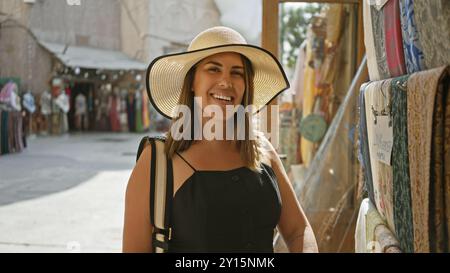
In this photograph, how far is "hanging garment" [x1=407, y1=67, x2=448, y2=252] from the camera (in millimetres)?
744

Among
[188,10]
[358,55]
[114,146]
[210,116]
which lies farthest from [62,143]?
[210,116]

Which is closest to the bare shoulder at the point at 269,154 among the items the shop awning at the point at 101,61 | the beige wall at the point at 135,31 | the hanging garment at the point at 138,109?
the beige wall at the point at 135,31

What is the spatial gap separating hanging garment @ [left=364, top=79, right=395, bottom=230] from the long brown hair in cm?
31

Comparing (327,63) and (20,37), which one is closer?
(327,63)

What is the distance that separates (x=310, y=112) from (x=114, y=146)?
7499 millimetres

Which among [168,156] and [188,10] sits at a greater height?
[188,10]

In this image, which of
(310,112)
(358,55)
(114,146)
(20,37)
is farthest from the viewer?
(114,146)

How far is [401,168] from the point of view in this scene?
36.9 inches

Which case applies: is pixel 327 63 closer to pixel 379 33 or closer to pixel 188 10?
pixel 188 10

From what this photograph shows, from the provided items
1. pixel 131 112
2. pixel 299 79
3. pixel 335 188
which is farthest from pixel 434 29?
pixel 131 112

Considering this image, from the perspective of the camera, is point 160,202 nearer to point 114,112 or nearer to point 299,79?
point 299,79

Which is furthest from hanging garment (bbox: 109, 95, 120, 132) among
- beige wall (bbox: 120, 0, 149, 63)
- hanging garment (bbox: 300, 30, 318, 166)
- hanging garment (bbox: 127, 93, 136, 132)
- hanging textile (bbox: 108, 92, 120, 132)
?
hanging garment (bbox: 300, 30, 318, 166)

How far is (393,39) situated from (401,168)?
1.02ft

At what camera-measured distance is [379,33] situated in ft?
3.83
